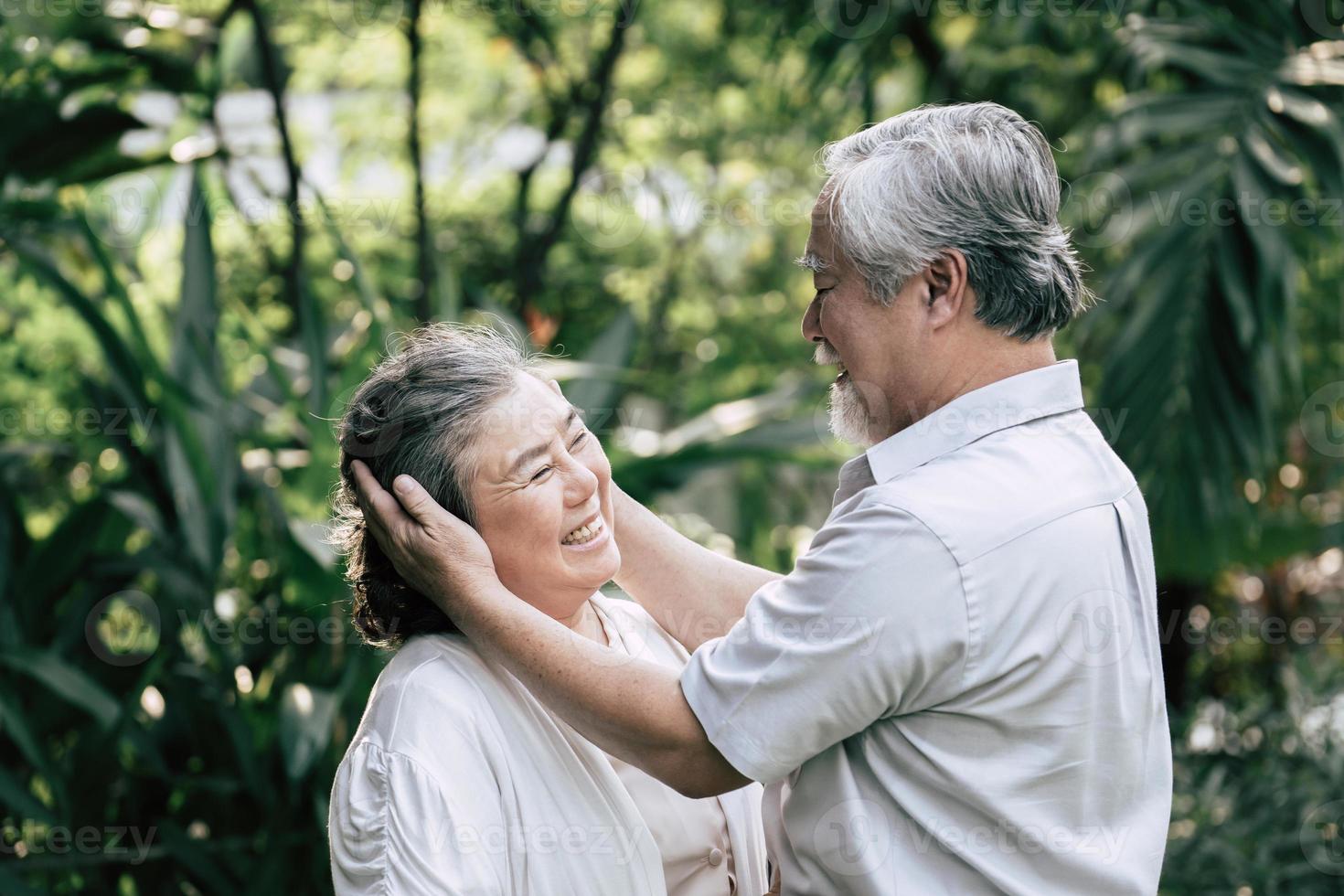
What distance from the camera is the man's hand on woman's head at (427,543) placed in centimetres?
172

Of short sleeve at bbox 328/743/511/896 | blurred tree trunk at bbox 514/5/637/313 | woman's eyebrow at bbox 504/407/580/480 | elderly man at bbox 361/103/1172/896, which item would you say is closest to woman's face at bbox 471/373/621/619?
woman's eyebrow at bbox 504/407/580/480

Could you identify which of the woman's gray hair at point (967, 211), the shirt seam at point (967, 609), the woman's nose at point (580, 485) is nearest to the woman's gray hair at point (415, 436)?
the woman's nose at point (580, 485)

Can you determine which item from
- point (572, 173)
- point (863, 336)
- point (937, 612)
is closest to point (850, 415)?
point (863, 336)

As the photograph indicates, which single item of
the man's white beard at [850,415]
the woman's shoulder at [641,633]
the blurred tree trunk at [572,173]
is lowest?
the blurred tree trunk at [572,173]

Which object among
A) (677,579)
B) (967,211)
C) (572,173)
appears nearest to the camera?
(967,211)

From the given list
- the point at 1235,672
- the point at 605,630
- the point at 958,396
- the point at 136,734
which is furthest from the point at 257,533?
the point at 1235,672

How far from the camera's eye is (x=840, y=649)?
1526 mm

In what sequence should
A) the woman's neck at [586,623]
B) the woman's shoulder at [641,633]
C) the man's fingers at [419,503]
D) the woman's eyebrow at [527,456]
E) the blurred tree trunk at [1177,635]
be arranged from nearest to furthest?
the man's fingers at [419,503] → the woman's eyebrow at [527,456] → the woman's neck at [586,623] → the woman's shoulder at [641,633] → the blurred tree trunk at [1177,635]

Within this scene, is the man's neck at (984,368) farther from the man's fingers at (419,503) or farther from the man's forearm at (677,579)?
the man's fingers at (419,503)

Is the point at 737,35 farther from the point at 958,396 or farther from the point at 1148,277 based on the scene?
the point at 958,396

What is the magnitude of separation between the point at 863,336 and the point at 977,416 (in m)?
0.19

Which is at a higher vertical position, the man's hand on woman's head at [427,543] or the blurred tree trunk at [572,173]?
the man's hand on woman's head at [427,543]

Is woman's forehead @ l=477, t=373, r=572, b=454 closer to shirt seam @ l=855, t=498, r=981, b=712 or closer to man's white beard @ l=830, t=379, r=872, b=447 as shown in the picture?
man's white beard @ l=830, t=379, r=872, b=447

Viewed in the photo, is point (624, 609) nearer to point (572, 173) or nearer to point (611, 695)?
point (611, 695)
